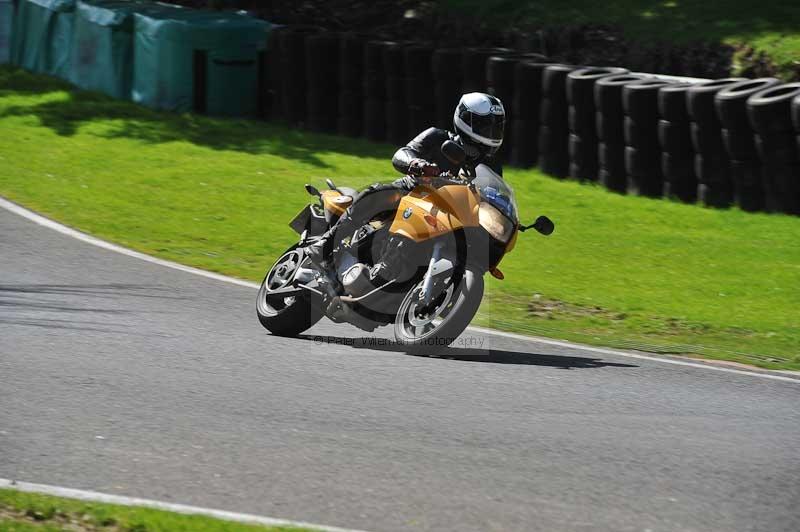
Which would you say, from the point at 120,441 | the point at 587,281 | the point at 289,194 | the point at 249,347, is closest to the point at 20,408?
the point at 120,441

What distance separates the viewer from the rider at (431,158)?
8805 mm

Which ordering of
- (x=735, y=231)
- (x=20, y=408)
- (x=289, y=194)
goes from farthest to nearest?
(x=289, y=194), (x=735, y=231), (x=20, y=408)

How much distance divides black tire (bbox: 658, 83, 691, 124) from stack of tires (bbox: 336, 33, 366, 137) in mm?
5360

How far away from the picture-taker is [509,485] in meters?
6.18

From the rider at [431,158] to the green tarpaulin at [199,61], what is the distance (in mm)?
12044

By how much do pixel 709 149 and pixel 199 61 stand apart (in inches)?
349

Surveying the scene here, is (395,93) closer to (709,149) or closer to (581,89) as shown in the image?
(581,89)

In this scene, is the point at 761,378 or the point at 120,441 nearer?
the point at 120,441

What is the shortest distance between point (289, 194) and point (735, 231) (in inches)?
219

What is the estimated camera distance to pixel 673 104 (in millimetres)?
15617

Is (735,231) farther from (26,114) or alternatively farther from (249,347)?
(26,114)

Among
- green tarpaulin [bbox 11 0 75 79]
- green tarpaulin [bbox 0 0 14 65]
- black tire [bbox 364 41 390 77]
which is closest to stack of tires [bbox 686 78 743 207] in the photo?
black tire [bbox 364 41 390 77]

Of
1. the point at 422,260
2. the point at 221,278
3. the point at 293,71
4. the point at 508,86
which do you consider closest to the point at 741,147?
the point at 508,86

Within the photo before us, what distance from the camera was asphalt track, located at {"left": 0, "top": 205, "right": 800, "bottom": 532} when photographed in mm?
5926
